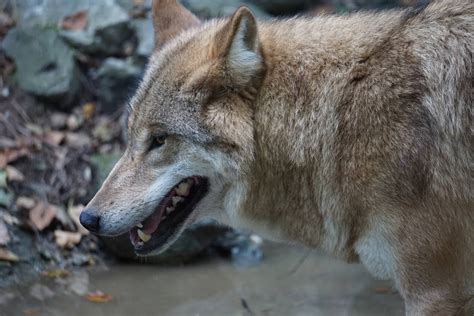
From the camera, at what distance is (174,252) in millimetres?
6543

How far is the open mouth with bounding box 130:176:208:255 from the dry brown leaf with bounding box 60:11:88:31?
4341 mm

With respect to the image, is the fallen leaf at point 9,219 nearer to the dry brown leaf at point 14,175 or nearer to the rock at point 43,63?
the dry brown leaf at point 14,175

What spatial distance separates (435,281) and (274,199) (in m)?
0.94

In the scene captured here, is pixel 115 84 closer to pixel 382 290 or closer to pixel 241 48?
pixel 382 290

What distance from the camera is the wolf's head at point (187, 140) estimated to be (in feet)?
13.9

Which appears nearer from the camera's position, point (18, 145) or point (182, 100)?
point (182, 100)

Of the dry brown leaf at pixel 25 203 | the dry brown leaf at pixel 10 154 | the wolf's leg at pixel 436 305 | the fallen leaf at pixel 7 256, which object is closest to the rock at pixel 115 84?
the dry brown leaf at pixel 10 154

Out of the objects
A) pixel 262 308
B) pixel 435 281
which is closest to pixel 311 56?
pixel 435 281

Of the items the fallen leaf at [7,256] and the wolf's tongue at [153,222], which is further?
the fallen leaf at [7,256]

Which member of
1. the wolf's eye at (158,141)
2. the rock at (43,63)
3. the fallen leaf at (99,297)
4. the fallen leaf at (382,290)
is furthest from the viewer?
the rock at (43,63)

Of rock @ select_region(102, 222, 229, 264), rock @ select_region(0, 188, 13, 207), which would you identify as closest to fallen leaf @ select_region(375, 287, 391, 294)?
rock @ select_region(102, 222, 229, 264)

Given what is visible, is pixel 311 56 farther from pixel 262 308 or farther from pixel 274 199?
pixel 262 308

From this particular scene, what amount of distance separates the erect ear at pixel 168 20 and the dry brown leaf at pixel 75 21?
3.70 m

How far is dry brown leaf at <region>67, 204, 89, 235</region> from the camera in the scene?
6680 millimetres
